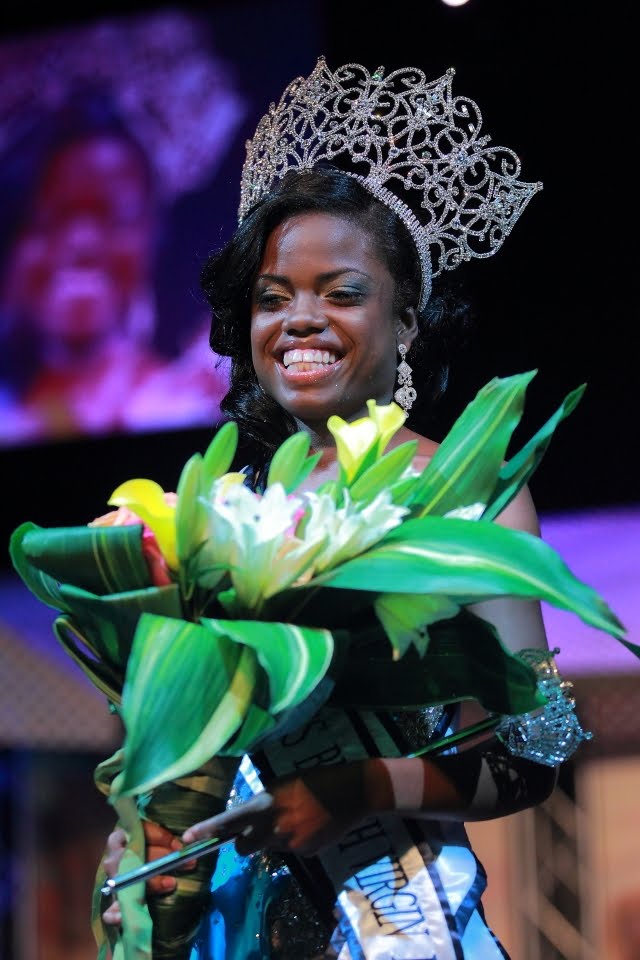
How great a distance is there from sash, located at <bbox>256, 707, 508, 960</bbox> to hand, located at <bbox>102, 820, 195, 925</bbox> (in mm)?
122

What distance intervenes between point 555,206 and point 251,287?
1.26 m

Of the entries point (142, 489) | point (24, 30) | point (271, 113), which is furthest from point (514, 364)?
point (142, 489)

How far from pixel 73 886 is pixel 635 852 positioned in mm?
1479

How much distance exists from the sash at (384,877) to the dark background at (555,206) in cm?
119

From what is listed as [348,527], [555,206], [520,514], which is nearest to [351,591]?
[348,527]

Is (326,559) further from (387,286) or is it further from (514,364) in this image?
(514,364)

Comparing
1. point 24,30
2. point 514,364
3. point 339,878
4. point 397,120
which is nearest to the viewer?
point 339,878

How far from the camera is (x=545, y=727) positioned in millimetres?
1267

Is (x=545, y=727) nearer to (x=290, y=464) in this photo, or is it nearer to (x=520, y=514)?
(x=520, y=514)

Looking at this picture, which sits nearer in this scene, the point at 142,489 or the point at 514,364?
the point at 142,489

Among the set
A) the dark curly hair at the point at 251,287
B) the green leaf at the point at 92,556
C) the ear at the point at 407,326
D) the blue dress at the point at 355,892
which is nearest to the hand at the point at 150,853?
the blue dress at the point at 355,892

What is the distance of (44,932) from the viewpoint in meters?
3.77

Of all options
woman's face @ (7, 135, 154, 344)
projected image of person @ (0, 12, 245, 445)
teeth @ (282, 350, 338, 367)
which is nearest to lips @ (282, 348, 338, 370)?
teeth @ (282, 350, 338, 367)

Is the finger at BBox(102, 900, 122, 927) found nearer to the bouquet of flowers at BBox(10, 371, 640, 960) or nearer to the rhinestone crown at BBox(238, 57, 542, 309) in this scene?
the bouquet of flowers at BBox(10, 371, 640, 960)
